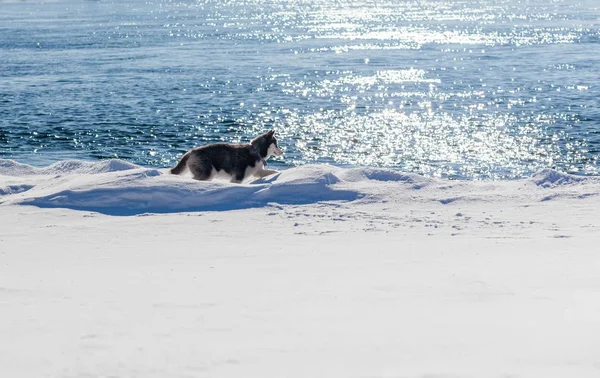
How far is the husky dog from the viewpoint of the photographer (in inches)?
594

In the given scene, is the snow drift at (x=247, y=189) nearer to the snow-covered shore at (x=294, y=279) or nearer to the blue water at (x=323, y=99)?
the snow-covered shore at (x=294, y=279)

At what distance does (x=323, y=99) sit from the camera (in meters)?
34.1

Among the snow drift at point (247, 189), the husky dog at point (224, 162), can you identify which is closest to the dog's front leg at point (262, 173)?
the husky dog at point (224, 162)

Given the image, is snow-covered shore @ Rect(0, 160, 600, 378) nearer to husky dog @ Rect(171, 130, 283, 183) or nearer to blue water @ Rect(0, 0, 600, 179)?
husky dog @ Rect(171, 130, 283, 183)

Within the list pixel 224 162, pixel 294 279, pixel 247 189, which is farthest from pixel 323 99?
pixel 294 279

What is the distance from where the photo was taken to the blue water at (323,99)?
74.4 feet

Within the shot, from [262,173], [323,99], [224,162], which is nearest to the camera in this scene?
[224,162]

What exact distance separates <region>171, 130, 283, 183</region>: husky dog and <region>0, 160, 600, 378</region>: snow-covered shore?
1275 mm

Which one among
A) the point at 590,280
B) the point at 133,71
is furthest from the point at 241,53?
the point at 590,280

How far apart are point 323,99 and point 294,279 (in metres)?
26.6

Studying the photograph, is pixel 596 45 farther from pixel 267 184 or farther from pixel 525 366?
pixel 525 366

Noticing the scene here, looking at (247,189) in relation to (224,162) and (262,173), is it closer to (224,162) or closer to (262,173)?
(224,162)

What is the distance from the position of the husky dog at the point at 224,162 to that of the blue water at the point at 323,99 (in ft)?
16.3

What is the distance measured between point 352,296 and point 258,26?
85386mm
